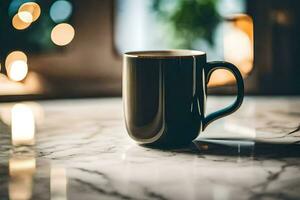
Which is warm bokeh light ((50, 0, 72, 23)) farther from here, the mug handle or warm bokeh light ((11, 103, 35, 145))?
the mug handle

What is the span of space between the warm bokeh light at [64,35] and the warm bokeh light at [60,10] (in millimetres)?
20

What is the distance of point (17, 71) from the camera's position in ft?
4.87

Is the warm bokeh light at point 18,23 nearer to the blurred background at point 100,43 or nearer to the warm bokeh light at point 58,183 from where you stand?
the blurred background at point 100,43

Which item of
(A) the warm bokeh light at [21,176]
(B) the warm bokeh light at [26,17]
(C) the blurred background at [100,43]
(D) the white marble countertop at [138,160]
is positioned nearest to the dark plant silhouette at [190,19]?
(C) the blurred background at [100,43]

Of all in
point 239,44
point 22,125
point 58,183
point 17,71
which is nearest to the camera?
point 58,183

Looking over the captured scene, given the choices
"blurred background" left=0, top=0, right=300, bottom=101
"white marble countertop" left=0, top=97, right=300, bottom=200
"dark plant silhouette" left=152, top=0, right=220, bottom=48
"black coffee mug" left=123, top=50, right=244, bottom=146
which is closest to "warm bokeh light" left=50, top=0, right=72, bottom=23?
"blurred background" left=0, top=0, right=300, bottom=101

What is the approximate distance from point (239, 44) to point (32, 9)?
0.64 metres

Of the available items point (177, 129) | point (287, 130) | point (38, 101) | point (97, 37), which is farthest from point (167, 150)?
point (97, 37)

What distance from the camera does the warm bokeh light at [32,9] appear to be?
1.50 m

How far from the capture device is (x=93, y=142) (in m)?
0.93

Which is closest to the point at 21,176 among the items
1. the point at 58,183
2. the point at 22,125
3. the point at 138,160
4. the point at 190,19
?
the point at 58,183

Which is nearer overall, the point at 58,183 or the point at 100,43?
the point at 58,183

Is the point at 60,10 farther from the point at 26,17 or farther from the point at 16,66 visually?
the point at 16,66

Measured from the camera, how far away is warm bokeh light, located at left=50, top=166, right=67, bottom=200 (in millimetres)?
643
